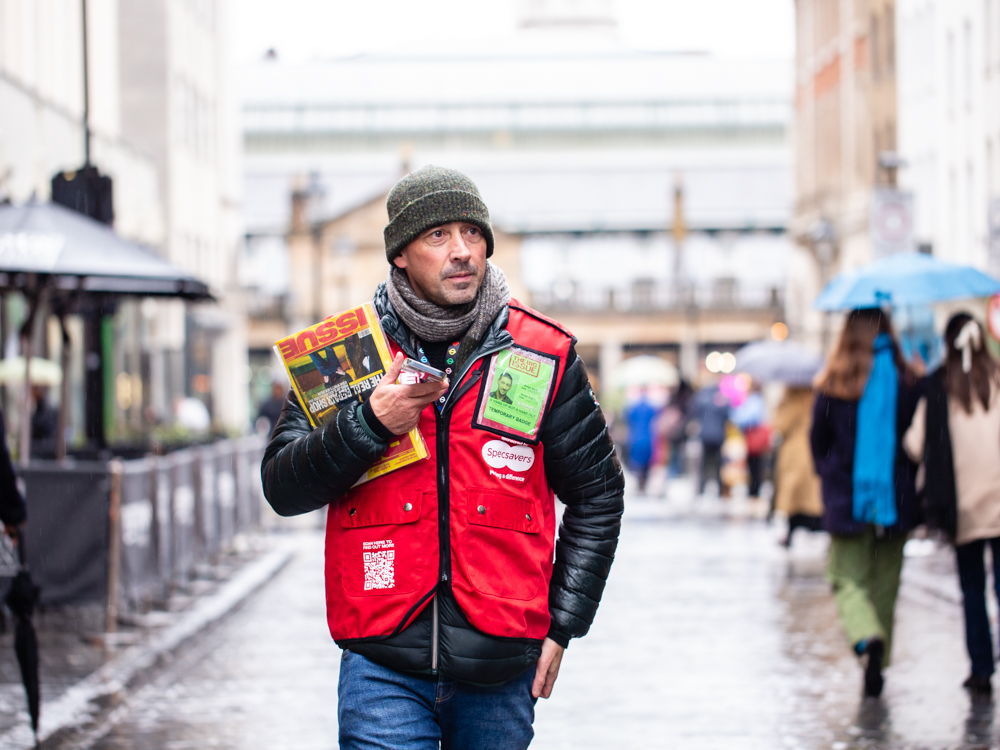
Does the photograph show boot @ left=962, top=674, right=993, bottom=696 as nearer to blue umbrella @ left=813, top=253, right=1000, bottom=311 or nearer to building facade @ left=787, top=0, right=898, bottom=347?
blue umbrella @ left=813, top=253, right=1000, bottom=311

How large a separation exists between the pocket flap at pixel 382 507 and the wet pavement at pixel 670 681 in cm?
378

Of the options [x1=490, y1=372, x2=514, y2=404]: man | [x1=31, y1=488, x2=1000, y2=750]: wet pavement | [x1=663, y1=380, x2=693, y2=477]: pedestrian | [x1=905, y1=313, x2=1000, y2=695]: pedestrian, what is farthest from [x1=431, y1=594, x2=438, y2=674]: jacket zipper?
[x1=663, y1=380, x2=693, y2=477]: pedestrian

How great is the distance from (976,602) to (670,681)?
70.2 inches

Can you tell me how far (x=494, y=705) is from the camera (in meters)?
3.85

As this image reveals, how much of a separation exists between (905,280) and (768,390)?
38.4 meters

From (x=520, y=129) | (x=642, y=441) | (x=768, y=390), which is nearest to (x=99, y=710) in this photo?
(x=642, y=441)

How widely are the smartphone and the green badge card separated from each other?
0.23 metres

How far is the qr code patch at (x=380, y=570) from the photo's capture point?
3.77 metres

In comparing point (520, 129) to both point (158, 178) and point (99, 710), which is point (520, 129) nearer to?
point (158, 178)

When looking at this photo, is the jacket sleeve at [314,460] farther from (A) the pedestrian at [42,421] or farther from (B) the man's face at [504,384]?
(A) the pedestrian at [42,421]

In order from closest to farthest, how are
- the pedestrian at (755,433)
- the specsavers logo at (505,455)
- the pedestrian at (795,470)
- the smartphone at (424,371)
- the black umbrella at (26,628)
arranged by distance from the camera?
the smartphone at (424,371) < the specsavers logo at (505,455) < the black umbrella at (26,628) < the pedestrian at (795,470) < the pedestrian at (755,433)

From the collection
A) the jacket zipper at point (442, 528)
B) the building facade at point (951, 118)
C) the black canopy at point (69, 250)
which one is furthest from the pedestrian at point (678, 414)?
the jacket zipper at point (442, 528)

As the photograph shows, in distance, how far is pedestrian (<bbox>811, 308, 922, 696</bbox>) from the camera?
8172mm

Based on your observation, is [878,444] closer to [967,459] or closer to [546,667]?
[967,459]
